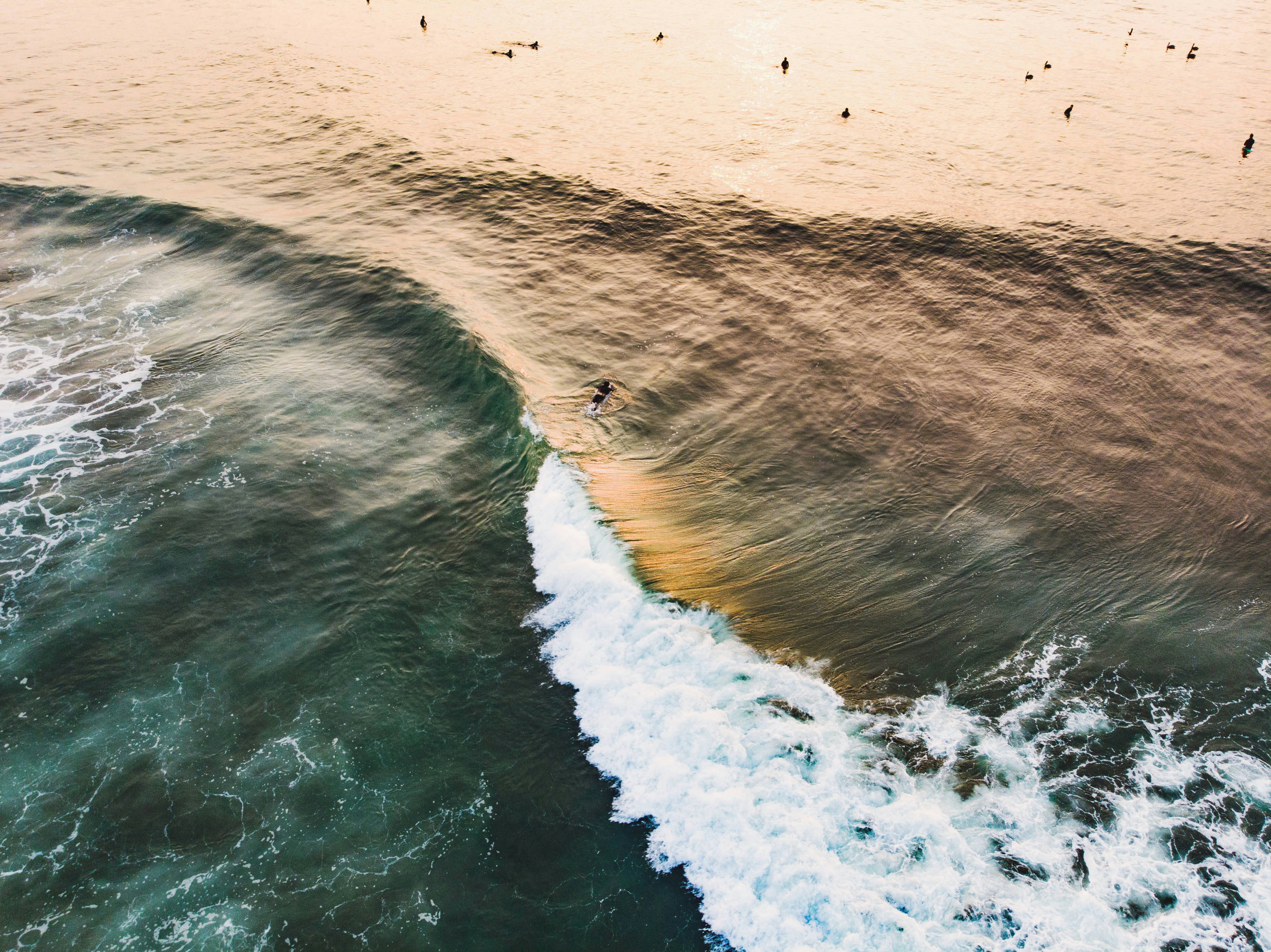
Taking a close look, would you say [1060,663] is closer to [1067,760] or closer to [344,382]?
[1067,760]

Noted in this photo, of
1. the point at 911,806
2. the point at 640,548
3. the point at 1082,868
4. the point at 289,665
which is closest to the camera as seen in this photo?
the point at 1082,868

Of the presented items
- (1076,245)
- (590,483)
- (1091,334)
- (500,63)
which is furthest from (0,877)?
(500,63)

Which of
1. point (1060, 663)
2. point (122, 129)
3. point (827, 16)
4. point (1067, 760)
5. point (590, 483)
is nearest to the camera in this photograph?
point (1067, 760)

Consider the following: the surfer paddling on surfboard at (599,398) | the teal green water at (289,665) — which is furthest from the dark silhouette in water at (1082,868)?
the surfer paddling on surfboard at (599,398)

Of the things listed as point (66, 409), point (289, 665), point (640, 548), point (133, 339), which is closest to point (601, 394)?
point (640, 548)

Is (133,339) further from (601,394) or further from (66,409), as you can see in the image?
(601,394)

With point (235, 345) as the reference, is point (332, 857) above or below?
below
